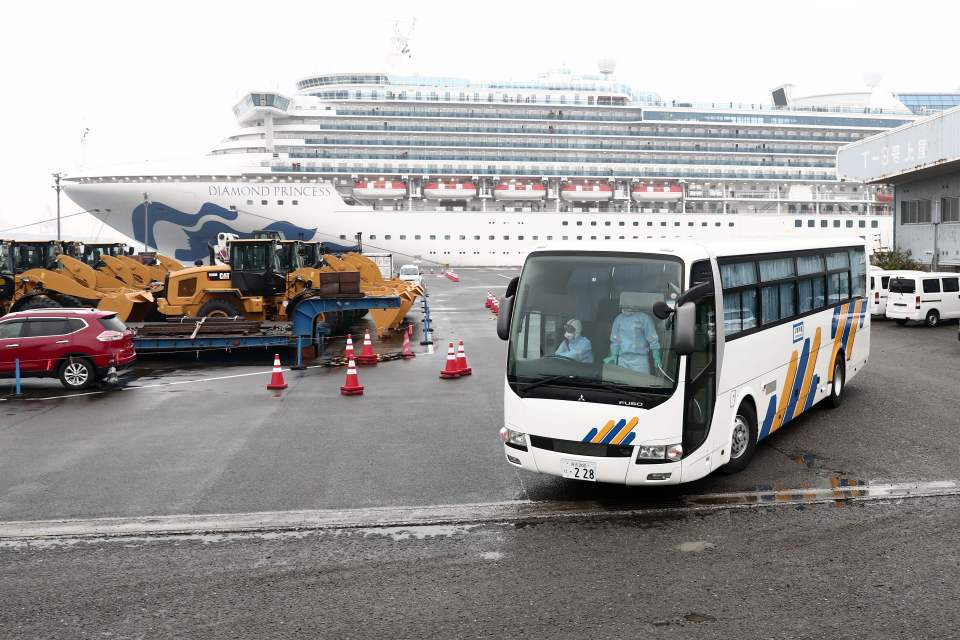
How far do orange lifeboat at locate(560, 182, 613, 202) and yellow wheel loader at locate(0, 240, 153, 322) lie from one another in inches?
1849

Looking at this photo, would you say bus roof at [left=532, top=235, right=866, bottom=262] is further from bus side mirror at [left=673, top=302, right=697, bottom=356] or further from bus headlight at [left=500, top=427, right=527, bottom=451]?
bus headlight at [left=500, top=427, right=527, bottom=451]

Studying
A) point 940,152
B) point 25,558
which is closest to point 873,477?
point 25,558

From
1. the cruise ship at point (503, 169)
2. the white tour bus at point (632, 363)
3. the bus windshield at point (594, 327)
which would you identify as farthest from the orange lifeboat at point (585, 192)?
the bus windshield at point (594, 327)

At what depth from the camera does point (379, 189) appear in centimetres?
6347

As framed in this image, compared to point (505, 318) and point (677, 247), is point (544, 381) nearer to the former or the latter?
point (505, 318)

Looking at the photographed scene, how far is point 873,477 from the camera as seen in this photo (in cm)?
830

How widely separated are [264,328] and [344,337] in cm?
481

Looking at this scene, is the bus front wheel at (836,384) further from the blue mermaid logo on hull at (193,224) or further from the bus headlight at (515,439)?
the blue mermaid logo on hull at (193,224)

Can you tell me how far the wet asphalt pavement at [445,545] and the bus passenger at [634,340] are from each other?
140 centimetres

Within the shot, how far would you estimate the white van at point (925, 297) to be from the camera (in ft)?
76.0

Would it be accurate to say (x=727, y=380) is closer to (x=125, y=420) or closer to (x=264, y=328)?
(x=125, y=420)

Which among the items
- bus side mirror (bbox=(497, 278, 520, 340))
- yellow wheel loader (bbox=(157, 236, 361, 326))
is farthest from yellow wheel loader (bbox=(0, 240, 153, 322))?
bus side mirror (bbox=(497, 278, 520, 340))

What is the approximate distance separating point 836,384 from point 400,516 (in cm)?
748

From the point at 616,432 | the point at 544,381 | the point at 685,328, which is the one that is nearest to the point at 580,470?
the point at 616,432
